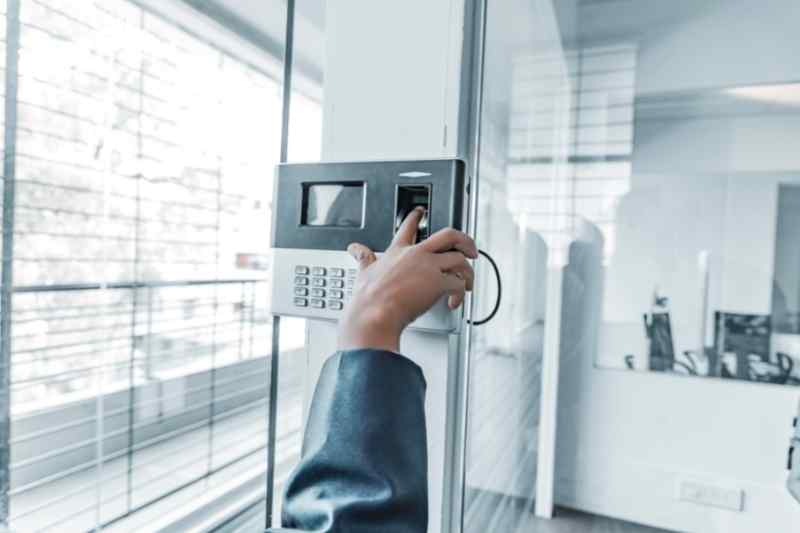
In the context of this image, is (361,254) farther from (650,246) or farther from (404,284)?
(650,246)

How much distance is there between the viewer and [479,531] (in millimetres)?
842

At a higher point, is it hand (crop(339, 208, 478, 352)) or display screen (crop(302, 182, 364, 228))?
display screen (crop(302, 182, 364, 228))

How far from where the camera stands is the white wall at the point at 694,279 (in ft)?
3.15

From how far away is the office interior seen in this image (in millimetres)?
655

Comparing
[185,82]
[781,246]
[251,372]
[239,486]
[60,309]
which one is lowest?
[239,486]

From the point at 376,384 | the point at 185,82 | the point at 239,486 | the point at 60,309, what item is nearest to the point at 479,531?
the point at 376,384

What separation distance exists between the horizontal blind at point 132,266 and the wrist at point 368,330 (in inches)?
12.4

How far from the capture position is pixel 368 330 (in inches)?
16.0

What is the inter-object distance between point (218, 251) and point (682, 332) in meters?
1.67

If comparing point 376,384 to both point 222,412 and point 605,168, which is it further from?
point 222,412

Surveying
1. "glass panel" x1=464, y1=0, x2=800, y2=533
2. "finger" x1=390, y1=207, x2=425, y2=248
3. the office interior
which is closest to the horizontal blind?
the office interior

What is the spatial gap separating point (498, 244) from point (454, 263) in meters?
0.54

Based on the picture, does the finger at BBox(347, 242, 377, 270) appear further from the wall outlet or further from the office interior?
the wall outlet

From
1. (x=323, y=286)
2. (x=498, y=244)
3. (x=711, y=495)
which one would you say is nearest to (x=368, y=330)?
(x=323, y=286)
